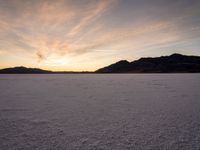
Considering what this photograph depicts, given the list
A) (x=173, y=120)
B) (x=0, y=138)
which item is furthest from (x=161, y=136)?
(x=0, y=138)

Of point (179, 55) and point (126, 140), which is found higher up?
point (179, 55)

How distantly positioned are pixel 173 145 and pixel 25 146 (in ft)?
7.23

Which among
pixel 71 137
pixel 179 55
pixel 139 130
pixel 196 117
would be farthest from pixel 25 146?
pixel 179 55

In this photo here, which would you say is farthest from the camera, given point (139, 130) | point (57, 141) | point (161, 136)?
point (139, 130)

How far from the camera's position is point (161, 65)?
139 metres

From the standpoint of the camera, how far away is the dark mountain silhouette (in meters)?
123

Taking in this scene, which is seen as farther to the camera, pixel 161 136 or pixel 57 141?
pixel 161 136

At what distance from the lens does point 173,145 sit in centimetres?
219

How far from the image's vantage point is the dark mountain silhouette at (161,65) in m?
123

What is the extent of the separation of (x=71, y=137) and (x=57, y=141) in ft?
0.79

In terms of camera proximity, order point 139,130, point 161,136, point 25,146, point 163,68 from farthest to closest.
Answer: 1. point 163,68
2. point 139,130
3. point 161,136
4. point 25,146

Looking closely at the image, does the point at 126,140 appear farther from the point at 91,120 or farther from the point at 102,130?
the point at 91,120

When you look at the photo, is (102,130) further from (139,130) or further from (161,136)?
(161,136)

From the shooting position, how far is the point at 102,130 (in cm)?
278
